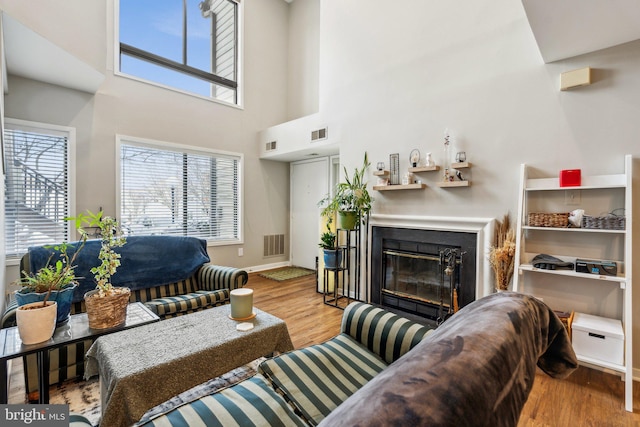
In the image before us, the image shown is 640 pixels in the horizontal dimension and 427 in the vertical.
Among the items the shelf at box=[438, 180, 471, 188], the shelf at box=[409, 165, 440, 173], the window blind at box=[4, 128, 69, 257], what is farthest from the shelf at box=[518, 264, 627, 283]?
the window blind at box=[4, 128, 69, 257]

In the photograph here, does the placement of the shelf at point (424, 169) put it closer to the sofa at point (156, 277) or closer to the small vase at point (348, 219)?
the small vase at point (348, 219)

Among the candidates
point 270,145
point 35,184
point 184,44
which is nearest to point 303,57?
point 270,145

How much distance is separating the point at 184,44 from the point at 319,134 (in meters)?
2.59

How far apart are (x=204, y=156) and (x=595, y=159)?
185 inches

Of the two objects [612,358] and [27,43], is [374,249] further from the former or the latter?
[27,43]

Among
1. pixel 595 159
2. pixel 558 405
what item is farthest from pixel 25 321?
pixel 595 159

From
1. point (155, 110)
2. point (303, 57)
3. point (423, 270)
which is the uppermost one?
point (303, 57)

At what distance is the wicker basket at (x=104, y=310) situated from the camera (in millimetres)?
1498

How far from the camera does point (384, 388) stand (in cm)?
55

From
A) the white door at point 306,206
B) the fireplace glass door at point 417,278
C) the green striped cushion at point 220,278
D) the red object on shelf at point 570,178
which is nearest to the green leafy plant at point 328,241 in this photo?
the fireplace glass door at point 417,278

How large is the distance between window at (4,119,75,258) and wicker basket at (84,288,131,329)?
273 centimetres

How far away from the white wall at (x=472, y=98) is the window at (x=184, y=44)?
204 centimetres

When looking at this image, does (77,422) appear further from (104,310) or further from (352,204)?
(352,204)

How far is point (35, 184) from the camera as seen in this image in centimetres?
334
